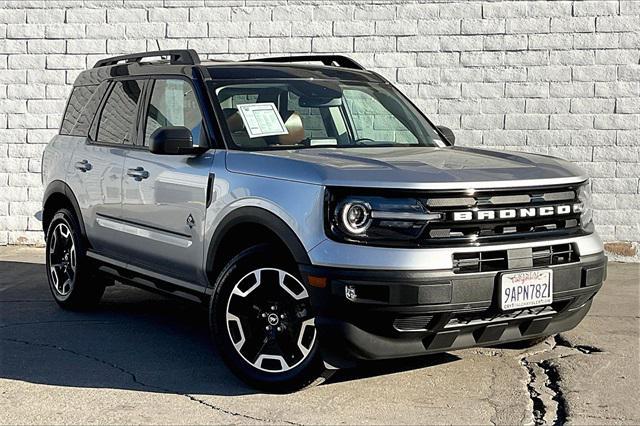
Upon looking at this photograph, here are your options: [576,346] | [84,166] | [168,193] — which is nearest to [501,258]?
[576,346]

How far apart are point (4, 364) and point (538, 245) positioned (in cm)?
313

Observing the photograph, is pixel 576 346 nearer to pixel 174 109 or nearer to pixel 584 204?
pixel 584 204

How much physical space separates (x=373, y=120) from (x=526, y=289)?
1.77 metres

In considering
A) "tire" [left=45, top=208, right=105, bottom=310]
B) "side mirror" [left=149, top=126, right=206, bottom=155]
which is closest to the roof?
"side mirror" [left=149, top=126, right=206, bottom=155]

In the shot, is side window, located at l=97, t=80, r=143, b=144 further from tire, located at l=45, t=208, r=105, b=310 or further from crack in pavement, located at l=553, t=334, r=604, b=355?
crack in pavement, located at l=553, t=334, r=604, b=355

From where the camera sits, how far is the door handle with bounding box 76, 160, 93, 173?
698 centimetres

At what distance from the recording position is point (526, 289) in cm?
492

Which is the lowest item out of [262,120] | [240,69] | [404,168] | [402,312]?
[402,312]

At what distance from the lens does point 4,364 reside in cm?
582

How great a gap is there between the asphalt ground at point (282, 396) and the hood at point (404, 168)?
3.64 ft

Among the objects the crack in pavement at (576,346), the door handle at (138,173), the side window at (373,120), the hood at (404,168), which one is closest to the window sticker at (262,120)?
the hood at (404,168)

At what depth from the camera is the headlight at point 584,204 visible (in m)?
5.38

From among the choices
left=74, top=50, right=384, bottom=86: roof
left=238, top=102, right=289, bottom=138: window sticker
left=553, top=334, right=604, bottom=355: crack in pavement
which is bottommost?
left=553, top=334, right=604, bottom=355: crack in pavement

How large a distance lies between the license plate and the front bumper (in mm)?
39
